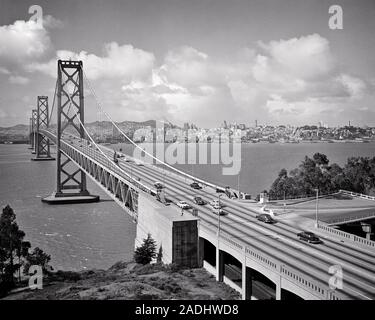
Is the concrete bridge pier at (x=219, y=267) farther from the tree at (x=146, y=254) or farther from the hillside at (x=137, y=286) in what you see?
the tree at (x=146, y=254)

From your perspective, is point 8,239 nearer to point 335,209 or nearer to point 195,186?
point 195,186

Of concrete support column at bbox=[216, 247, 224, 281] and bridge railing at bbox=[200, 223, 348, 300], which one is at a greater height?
bridge railing at bbox=[200, 223, 348, 300]

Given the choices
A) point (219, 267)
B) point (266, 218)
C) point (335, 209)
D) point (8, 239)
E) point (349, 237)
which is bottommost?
point (219, 267)

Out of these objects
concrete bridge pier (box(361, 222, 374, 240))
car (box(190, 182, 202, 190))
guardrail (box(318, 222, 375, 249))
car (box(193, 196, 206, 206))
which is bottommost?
concrete bridge pier (box(361, 222, 374, 240))

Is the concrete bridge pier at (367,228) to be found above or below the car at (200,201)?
below

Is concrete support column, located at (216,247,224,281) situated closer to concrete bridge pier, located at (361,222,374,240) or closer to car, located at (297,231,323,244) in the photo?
car, located at (297,231,323,244)

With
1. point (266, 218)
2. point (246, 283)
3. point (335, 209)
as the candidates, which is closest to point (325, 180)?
point (335, 209)

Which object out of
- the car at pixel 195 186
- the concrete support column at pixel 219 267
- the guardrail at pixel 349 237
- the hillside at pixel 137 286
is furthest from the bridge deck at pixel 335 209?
the hillside at pixel 137 286

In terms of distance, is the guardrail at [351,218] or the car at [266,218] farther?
the guardrail at [351,218]

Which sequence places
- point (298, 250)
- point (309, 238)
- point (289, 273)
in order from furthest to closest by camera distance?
point (309, 238), point (298, 250), point (289, 273)

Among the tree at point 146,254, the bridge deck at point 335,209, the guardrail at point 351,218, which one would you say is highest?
the bridge deck at point 335,209

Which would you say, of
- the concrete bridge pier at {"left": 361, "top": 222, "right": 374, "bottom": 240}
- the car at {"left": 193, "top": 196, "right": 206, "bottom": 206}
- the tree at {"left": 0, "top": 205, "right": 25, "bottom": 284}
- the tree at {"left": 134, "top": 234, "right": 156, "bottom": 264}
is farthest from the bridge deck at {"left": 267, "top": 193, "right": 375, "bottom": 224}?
the tree at {"left": 0, "top": 205, "right": 25, "bottom": 284}

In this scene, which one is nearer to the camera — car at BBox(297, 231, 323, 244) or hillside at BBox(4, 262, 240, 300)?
hillside at BBox(4, 262, 240, 300)
